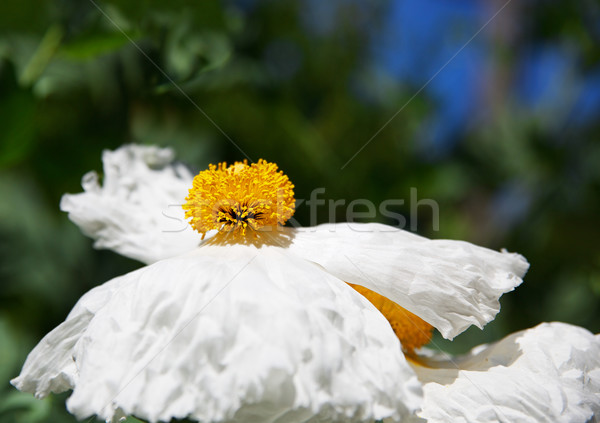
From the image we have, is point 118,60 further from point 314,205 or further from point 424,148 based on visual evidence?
point 424,148

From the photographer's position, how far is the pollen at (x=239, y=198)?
88cm

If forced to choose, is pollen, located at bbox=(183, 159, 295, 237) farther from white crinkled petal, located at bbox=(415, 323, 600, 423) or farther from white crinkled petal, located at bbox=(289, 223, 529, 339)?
white crinkled petal, located at bbox=(415, 323, 600, 423)

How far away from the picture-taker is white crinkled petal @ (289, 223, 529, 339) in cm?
81

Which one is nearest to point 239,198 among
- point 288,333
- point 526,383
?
point 288,333

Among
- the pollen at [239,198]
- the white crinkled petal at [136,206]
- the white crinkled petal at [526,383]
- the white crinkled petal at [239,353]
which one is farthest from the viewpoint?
the white crinkled petal at [136,206]

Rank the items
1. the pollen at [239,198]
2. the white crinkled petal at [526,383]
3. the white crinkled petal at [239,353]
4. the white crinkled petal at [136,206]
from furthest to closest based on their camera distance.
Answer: the white crinkled petal at [136,206] → the pollen at [239,198] → the white crinkled petal at [526,383] → the white crinkled petal at [239,353]

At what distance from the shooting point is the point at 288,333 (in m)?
0.68

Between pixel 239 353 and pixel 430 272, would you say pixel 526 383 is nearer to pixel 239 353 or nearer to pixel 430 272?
pixel 430 272

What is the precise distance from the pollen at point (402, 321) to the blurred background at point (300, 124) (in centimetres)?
37

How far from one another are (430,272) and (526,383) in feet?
0.67

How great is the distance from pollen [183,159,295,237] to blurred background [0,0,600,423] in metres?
0.33

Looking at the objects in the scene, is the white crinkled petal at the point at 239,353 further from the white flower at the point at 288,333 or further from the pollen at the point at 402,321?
the pollen at the point at 402,321

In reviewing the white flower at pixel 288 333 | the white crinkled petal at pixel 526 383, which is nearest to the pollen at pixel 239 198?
the white flower at pixel 288 333

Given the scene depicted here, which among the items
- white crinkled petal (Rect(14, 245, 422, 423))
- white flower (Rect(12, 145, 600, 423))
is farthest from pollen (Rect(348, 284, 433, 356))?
white crinkled petal (Rect(14, 245, 422, 423))
